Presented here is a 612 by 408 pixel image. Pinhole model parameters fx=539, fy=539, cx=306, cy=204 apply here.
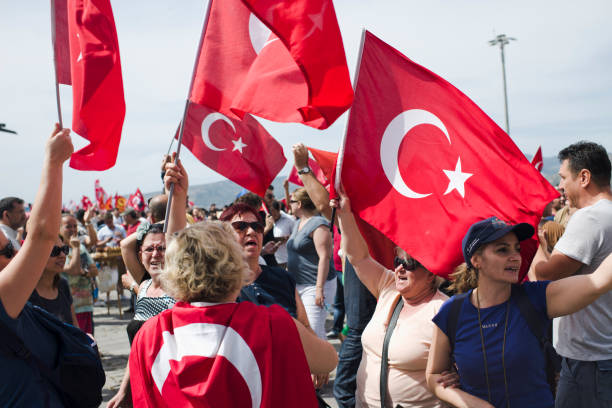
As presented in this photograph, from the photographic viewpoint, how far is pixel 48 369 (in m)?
2.17

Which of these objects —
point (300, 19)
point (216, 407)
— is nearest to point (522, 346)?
point (216, 407)

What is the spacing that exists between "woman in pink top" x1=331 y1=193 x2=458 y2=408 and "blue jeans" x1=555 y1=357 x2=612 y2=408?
0.79 metres

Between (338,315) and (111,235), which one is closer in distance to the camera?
(338,315)

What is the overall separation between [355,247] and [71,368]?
5.87 ft

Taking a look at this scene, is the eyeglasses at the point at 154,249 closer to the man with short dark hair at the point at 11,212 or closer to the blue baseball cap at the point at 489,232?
the blue baseball cap at the point at 489,232

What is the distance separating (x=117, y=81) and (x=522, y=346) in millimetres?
2618

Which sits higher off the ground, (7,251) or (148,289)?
(7,251)

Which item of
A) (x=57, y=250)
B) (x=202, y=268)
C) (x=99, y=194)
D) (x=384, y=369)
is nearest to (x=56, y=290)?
(x=57, y=250)

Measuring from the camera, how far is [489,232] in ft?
8.48

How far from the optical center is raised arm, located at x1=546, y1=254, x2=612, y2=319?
2.43 meters

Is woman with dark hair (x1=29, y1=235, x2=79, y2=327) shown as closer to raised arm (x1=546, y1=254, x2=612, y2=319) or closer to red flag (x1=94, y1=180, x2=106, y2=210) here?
raised arm (x1=546, y1=254, x2=612, y2=319)

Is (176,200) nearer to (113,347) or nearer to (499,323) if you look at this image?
(499,323)

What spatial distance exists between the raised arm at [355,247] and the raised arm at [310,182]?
0.52m

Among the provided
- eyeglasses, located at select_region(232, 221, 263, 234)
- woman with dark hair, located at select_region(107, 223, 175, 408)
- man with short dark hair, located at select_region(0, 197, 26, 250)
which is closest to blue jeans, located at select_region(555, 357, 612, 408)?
eyeglasses, located at select_region(232, 221, 263, 234)
